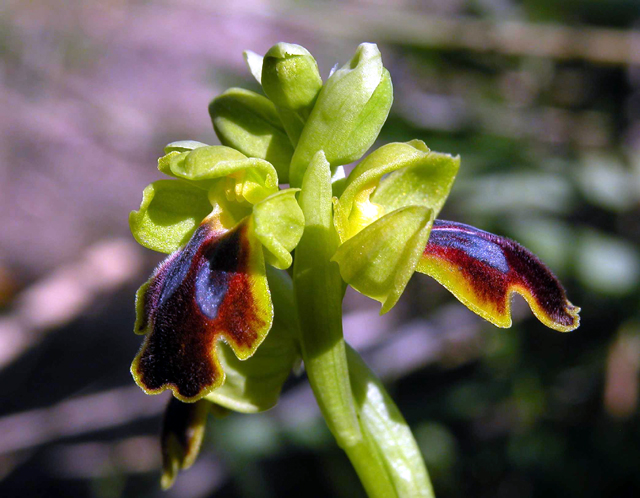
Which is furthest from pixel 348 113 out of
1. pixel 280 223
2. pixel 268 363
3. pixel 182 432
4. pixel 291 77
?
pixel 182 432

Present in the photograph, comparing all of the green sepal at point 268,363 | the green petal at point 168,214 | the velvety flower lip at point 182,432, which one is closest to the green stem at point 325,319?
the green sepal at point 268,363

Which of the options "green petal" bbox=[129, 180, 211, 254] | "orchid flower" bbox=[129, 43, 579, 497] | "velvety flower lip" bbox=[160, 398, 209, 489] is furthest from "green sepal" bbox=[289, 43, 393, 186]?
"velvety flower lip" bbox=[160, 398, 209, 489]

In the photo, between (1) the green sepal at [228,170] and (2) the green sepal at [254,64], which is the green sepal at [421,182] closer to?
(1) the green sepal at [228,170]

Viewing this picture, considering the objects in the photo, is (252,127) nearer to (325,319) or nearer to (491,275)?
(325,319)

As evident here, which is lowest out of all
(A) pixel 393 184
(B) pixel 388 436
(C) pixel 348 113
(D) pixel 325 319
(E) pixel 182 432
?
(E) pixel 182 432

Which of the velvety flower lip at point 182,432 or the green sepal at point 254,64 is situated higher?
the green sepal at point 254,64

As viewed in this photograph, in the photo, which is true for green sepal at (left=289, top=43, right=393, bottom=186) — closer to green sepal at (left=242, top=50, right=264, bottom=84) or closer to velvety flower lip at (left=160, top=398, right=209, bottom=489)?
green sepal at (left=242, top=50, right=264, bottom=84)

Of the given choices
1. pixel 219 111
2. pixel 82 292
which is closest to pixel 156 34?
pixel 82 292
